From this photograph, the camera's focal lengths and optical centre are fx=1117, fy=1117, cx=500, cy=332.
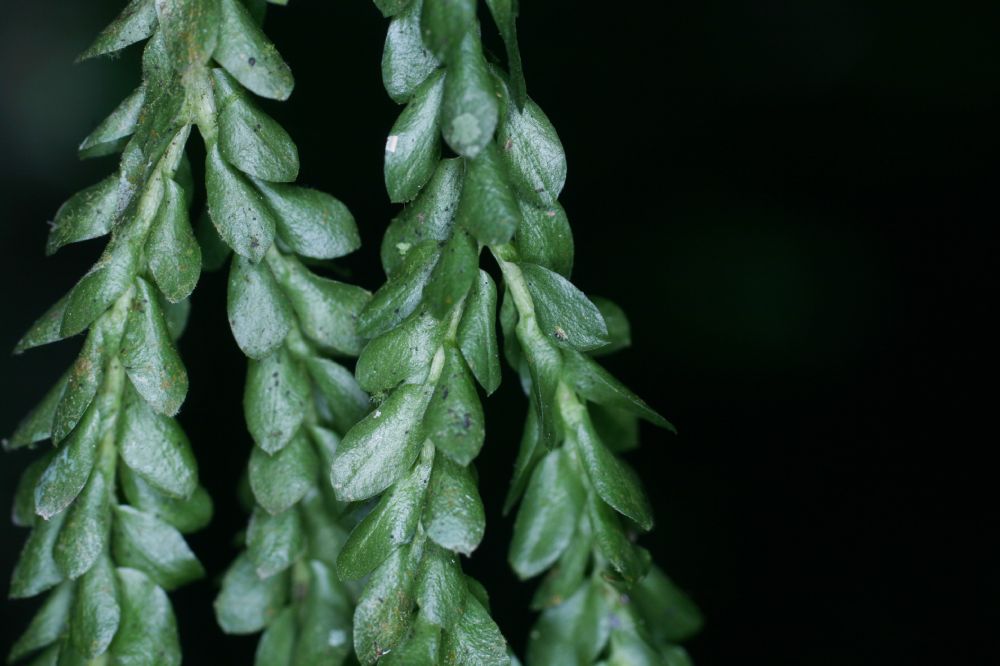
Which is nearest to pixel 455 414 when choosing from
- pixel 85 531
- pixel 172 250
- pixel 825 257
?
pixel 172 250

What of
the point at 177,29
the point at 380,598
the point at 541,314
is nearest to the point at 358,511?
the point at 380,598

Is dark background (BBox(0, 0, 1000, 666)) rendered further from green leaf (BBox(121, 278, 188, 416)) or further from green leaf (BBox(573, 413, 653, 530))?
green leaf (BBox(121, 278, 188, 416))

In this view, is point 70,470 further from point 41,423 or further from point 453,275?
point 453,275

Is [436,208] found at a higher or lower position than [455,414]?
higher

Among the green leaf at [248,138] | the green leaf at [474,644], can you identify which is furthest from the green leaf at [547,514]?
the green leaf at [248,138]

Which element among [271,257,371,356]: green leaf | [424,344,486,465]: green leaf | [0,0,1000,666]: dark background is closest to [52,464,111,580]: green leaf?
[271,257,371,356]: green leaf

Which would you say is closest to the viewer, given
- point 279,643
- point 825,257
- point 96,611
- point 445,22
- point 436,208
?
point 445,22
